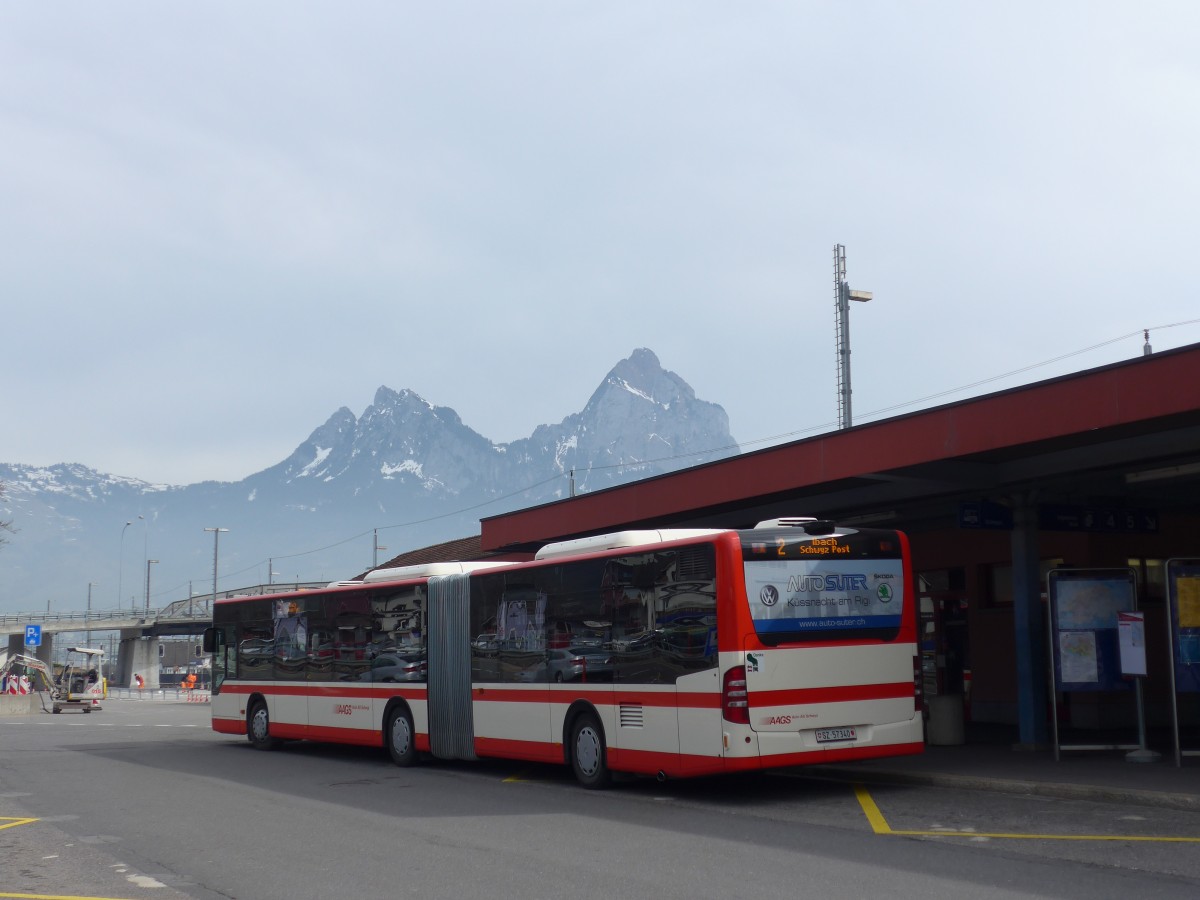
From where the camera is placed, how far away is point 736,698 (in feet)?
41.9

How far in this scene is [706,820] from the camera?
12.1 metres

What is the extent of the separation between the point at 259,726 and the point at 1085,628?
47.2 ft

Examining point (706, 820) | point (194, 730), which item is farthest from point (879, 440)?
point (194, 730)

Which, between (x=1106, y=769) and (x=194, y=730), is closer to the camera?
(x=1106, y=769)

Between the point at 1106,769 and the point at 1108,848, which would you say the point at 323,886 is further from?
the point at 1106,769

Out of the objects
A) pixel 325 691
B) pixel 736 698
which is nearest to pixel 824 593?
pixel 736 698

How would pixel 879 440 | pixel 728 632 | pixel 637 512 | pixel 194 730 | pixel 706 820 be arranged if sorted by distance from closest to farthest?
1. pixel 706 820
2. pixel 728 632
3. pixel 879 440
4. pixel 637 512
5. pixel 194 730

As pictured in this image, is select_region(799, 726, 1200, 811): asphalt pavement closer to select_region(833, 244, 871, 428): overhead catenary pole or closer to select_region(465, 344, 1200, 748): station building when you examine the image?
select_region(465, 344, 1200, 748): station building

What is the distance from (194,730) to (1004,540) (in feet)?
64.1

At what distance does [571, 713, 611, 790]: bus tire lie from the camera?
14.8 meters

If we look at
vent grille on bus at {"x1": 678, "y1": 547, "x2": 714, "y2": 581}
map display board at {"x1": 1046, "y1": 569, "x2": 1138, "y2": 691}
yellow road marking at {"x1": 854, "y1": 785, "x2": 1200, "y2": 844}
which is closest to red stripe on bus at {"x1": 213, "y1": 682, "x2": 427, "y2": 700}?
vent grille on bus at {"x1": 678, "y1": 547, "x2": 714, "y2": 581}

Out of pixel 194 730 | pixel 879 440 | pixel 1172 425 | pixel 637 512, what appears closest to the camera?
pixel 1172 425

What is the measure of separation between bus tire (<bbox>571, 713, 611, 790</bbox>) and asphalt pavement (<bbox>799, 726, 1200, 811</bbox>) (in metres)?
2.75

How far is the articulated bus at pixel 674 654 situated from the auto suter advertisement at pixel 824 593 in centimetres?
2
